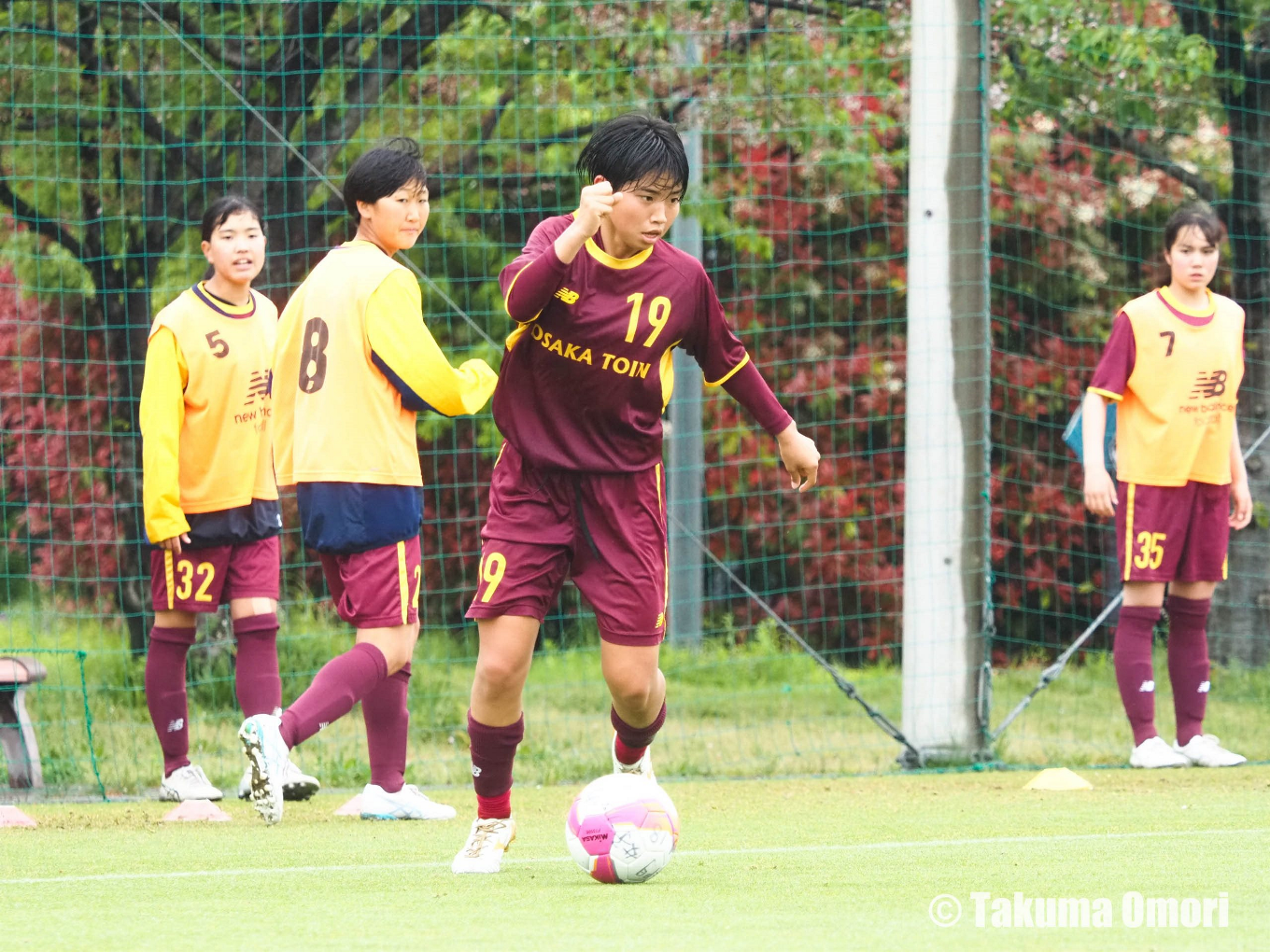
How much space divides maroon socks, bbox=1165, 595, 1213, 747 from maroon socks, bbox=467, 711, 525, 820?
3.57 meters

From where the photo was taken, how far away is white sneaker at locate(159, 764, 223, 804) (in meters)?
6.06

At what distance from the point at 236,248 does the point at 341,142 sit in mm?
2726

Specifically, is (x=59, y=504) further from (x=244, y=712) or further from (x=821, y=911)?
(x=821, y=911)

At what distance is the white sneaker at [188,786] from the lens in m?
6.06

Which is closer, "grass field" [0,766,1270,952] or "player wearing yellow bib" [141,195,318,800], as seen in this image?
"grass field" [0,766,1270,952]

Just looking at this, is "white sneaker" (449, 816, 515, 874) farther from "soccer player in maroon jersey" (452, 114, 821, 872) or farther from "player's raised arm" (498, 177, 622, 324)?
"player's raised arm" (498, 177, 622, 324)

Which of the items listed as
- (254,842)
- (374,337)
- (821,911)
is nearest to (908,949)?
(821,911)

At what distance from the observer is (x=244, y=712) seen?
241 inches

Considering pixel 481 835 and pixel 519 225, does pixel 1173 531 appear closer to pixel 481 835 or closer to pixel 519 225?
pixel 481 835

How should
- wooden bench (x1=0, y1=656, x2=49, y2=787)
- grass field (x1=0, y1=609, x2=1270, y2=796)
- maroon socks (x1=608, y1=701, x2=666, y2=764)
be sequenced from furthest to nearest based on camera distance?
1. grass field (x1=0, y1=609, x2=1270, y2=796)
2. wooden bench (x1=0, y1=656, x2=49, y2=787)
3. maroon socks (x1=608, y1=701, x2=666, y2=764)

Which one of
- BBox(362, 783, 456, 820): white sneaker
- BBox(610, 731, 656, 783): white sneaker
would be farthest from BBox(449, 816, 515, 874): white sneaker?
BBox(362, 783, 456, 820): white sneaker

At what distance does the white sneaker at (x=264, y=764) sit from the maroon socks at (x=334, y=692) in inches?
6.6

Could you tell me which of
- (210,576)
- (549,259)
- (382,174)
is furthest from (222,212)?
(549,259)

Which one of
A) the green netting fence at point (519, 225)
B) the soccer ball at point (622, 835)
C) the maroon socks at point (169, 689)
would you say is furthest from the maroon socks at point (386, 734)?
the soccer ball at point (622, 835)
